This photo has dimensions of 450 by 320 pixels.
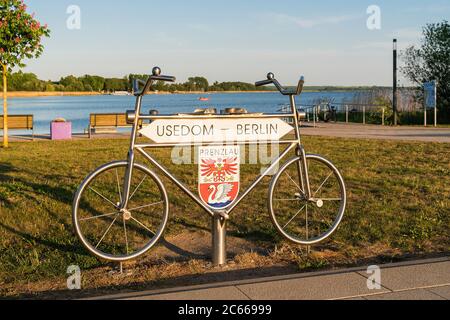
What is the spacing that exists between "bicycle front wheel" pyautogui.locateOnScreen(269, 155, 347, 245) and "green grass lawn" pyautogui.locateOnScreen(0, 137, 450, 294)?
0.15 meters

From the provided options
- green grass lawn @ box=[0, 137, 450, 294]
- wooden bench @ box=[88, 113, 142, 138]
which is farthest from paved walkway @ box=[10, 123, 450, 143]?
green grass lawn @ box=[0, 137, 450, 294]

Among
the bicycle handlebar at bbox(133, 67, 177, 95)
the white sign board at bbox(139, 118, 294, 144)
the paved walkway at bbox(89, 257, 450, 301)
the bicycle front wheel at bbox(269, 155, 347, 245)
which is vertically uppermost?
the bicycle handlebar at bbox(133, 67, 177, 95)

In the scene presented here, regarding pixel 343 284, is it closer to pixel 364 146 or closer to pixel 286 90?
pixel 286 90

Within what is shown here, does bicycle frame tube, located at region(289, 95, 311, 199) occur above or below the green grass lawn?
above

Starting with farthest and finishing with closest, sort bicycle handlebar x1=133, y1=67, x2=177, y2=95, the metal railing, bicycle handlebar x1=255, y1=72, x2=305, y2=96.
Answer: the metal railing → bicycle handlebar x1=255, y1=72, x2=305, y2=96 → bicycle handlebar x1=133, y1=67, x2=177, y2=95

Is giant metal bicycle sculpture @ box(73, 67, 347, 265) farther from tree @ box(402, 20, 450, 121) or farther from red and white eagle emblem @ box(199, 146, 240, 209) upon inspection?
tree @ box(402, 20, 450, 121)

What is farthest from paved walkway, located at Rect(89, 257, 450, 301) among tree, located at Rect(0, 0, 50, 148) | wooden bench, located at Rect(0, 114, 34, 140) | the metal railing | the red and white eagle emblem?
the metal railing

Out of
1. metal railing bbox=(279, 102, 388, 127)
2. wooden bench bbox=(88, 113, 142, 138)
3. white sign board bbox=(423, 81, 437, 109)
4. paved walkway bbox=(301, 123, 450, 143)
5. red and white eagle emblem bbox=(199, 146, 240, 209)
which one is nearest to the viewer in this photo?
red and white eagle emblem bbox=(199, 146, 240, 209)

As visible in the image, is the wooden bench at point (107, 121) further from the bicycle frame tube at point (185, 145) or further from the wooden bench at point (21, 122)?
the bicycle frame tube at point (185, 145)

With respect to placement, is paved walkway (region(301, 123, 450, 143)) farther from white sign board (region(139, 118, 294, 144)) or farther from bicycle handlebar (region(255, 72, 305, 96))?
white sign board (region(139, 118, 294, 144))

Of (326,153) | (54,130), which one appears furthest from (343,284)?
(54,130)

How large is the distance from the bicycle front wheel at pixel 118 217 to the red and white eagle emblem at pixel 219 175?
1.09 ft

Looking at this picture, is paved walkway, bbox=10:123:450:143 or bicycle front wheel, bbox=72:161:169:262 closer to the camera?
bicycle front wheel, bbox=72:161:169:262

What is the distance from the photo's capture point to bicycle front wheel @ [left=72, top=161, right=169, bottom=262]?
424 centimetres
